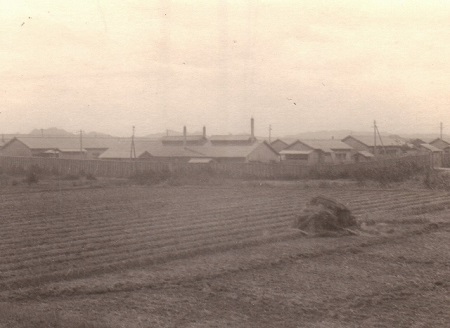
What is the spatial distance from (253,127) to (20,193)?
121 feet

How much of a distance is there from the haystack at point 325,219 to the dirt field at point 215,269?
44cm

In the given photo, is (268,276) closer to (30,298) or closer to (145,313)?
(145,313)

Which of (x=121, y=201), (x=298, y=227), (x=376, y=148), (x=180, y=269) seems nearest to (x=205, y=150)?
(x=376, y=148)

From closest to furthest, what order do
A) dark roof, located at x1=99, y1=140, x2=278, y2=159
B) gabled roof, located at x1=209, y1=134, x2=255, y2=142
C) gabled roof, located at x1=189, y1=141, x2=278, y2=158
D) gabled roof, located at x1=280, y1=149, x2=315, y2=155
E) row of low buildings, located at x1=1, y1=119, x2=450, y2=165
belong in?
gabled roof, located at x1=189, y1=141, x2=278, y2=158 → dark roof, located at x1=99, y1=140, x2=278, y2=159 → row of low buildings, located at x1=1, y1=119, x2=450, y2=165 → gabled roof, located at x1=280, y1=149, x2=315, y2=155 → gabled roof, located at x1=209, y1=134, x2=255, y2=142

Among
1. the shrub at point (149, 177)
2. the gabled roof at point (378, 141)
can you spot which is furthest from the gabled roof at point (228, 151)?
the gabled roof at point (378, 141)

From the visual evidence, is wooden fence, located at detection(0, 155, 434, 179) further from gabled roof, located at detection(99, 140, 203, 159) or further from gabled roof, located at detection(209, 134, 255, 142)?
gabled roof, located at detection(209, 134, 255, 142)

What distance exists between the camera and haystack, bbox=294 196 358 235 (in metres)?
15.3

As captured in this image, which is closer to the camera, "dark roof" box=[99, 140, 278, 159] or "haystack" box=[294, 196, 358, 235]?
"haystack" box=[294, 196, 358, 235]

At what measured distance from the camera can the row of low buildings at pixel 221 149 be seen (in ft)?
151

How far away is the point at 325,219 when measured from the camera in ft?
50.7

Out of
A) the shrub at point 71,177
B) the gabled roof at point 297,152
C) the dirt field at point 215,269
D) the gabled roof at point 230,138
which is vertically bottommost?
the dirt field at point 215,269

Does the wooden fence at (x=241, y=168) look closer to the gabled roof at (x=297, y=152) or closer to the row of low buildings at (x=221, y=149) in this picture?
the row of low buildings at (x=221, y=149)

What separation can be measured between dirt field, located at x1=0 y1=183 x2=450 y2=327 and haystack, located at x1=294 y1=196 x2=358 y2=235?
442 millimetres

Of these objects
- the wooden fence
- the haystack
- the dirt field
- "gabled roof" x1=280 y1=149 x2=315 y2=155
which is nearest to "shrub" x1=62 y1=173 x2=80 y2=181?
the wooden fence
